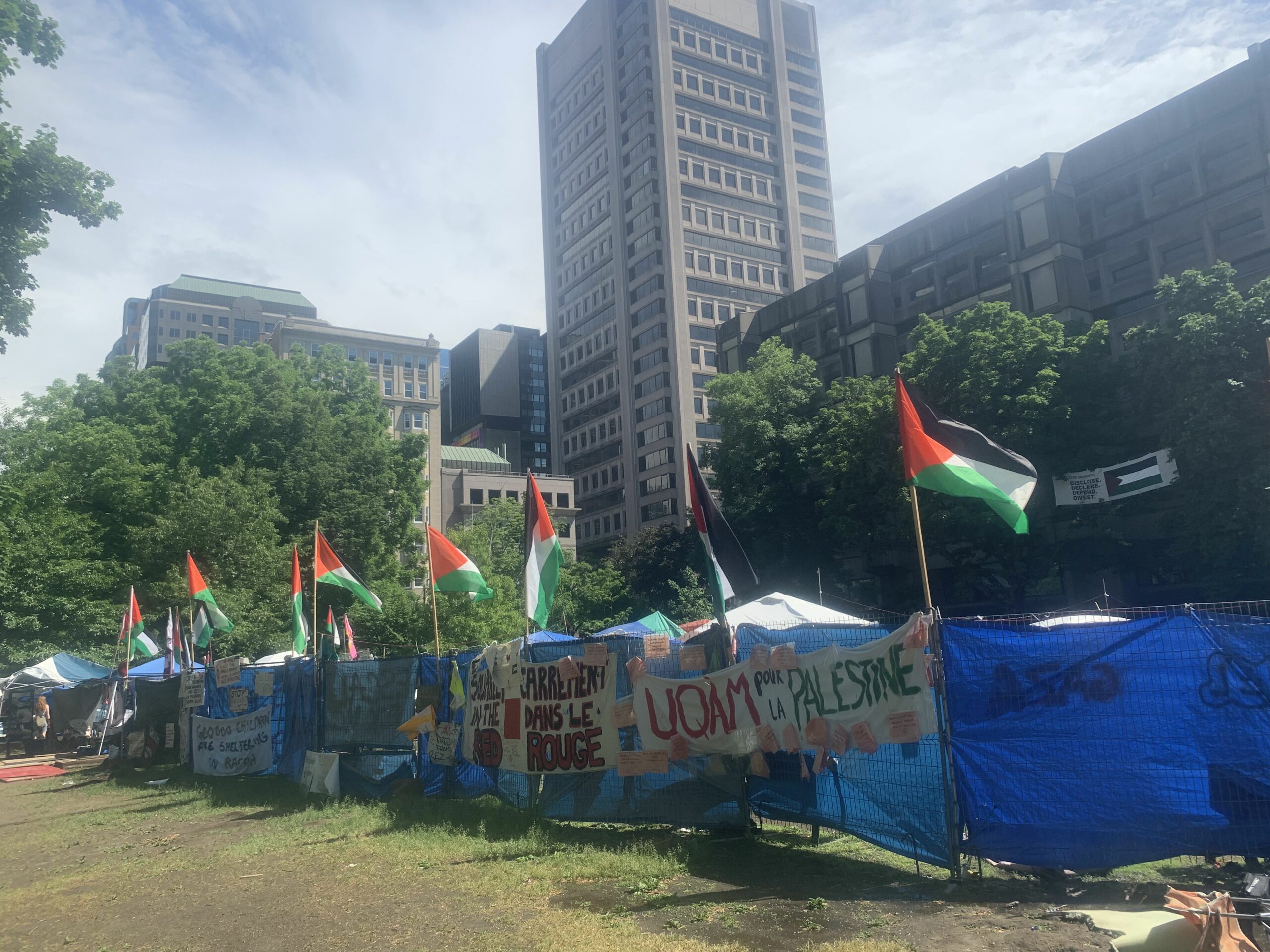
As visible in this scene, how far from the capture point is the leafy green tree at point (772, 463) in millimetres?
46500

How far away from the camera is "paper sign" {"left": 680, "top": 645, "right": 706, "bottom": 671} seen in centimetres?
1038

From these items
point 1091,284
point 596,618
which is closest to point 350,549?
point 596,618

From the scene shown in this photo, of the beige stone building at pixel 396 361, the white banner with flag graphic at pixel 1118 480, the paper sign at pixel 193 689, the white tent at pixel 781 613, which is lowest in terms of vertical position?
the paper sign at pixel 193 689

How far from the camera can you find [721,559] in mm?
10328

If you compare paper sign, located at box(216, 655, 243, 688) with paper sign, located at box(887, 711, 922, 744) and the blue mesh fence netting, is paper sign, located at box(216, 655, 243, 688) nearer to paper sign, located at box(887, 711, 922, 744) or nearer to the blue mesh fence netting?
paper sign, located at box(887, 711, 922, 744)

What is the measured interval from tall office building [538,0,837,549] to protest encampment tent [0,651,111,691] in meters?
61.0

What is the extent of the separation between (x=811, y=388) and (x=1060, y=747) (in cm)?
4270

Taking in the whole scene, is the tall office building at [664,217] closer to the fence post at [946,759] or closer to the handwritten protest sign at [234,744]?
the handwritten protest sign at [234,744]

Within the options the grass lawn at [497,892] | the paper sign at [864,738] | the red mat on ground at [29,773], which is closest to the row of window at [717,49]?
the red mat on ground at [29,773]

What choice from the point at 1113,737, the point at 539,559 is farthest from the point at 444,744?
the point at 1113,737

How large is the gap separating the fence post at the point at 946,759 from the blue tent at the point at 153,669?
21.3m

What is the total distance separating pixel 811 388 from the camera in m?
49.4

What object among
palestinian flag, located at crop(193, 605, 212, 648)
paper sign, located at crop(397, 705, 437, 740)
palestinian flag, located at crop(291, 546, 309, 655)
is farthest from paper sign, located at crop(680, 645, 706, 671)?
palestinian flag, located at crop(193, 605, 212, 648)

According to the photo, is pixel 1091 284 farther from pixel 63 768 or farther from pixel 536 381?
pixel 536 381
